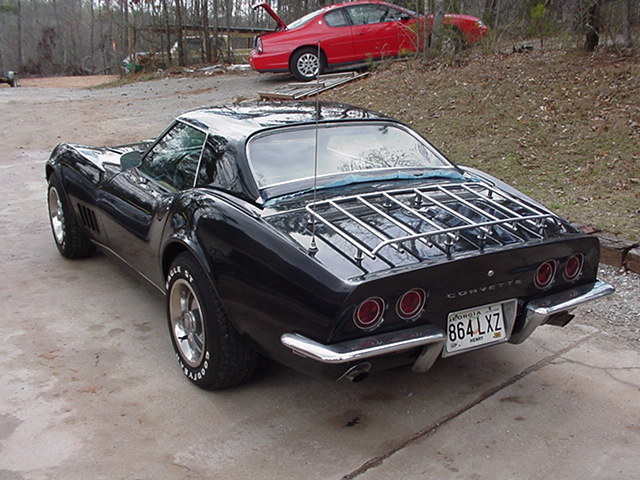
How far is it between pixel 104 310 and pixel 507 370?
270 cm

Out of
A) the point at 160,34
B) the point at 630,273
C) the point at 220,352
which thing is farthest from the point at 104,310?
the point at 160,34

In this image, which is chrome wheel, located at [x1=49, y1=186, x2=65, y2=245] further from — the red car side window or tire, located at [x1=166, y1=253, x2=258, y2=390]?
the red car side window

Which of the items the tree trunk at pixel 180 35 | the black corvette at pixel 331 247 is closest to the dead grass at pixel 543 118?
the black corvette at pixel 331 247

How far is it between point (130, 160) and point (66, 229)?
1.10 meters

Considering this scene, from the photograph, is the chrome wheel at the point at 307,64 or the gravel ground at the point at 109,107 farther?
the chrome wheel at the point at 307,64

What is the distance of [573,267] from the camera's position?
3.28m

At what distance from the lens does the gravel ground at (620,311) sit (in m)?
4.07

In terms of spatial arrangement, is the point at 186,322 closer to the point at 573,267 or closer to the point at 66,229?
the point at 573,267

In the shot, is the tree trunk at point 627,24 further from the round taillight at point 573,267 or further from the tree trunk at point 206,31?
the tree trunk at point 206,31

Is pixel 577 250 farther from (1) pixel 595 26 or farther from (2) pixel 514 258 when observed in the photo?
(1) pixel 595 26

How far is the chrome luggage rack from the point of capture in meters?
2.88

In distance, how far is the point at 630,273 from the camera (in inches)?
186

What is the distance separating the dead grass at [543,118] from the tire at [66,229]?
4082 mm

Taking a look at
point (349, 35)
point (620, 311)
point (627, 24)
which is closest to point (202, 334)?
point (620, 311)
